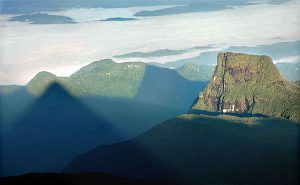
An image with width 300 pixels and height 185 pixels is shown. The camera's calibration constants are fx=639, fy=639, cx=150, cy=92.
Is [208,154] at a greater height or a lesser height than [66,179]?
lesser

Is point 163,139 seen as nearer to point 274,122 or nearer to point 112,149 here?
point 112,149

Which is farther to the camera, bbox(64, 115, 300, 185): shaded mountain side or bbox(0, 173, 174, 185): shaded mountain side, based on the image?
bbox(64, 115, 300, 185): shaded mountain side

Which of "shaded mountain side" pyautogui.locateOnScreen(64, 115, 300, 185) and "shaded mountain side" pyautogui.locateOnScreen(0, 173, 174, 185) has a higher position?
"shaded mountain side" pyautogui.locateOnScreen(0, 173, 174, 185)

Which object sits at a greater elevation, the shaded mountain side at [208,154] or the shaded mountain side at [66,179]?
the shaded mountain side at [66,179]

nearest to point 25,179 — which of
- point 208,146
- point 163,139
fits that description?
point 208,146

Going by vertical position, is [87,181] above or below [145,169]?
above

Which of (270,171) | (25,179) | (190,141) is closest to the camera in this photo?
(25,179)

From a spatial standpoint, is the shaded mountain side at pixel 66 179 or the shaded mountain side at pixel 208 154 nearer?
the shaded mountain side at pixel 66 179

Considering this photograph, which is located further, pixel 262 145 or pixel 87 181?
pixel 262 145
